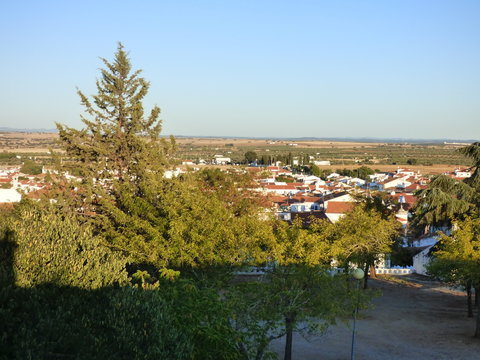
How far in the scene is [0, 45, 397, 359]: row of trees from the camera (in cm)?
1021

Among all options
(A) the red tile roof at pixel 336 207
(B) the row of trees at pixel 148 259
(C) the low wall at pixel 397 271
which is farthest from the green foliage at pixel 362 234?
(A) the red tile roof at pixel 336 207

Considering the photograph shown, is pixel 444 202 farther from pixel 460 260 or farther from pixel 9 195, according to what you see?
pixel 9 195

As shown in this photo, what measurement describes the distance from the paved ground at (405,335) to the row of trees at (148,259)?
2.14 m

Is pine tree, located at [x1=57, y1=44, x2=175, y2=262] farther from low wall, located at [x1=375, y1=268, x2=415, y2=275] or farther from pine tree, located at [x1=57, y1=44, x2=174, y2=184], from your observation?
low wall, located at [x1=375, y1=268, x2=415, y2=275]

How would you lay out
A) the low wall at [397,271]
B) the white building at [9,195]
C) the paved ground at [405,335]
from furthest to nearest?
the white building at [9,195] < the low wall at [397,271] < the paved ground at [405,335]

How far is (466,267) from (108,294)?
55.7 ft

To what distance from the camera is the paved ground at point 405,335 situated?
843 inches

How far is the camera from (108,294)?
36.7 ft

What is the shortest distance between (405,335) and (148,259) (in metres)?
12.5

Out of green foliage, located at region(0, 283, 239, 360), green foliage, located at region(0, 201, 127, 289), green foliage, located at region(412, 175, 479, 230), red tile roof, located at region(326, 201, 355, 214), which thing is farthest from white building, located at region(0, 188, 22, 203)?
green foliage, located at region(0, 283, 239, 360)

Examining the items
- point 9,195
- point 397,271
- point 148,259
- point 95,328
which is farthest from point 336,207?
point 95,328

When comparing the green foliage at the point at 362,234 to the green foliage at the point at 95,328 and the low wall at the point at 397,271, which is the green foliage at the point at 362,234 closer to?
the low wall at the point at 397,271

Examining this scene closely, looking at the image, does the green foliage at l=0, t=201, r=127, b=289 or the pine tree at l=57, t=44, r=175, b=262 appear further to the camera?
the pine tree at l=57, t=44, r=175, b=262

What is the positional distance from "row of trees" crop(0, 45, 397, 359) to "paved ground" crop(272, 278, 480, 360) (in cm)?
214
